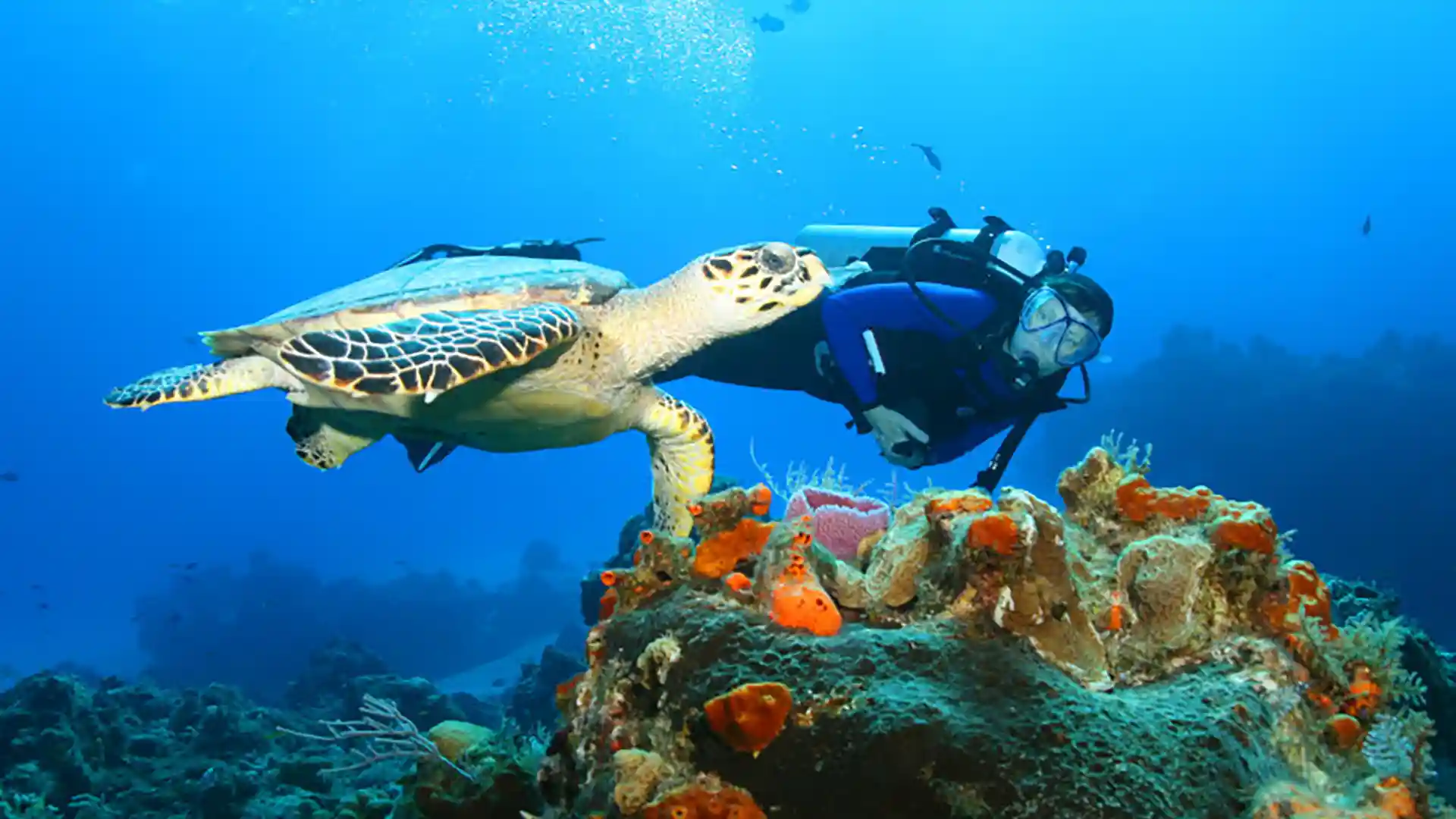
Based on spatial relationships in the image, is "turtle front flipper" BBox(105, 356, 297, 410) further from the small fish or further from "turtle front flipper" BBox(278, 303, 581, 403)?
the small fish

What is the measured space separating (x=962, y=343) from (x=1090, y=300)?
89 centimetres

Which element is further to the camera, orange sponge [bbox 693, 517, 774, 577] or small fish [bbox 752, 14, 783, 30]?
small fish [bbox 752, 14, 783, 30]

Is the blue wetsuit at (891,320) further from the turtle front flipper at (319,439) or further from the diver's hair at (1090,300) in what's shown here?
the turtle front flipper at (319,439)

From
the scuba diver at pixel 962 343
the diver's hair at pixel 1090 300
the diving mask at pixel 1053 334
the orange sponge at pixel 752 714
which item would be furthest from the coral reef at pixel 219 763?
the diver's hair at pixel 1090 300

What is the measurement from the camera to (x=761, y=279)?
12.2ft

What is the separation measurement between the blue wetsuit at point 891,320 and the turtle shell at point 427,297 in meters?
1.90

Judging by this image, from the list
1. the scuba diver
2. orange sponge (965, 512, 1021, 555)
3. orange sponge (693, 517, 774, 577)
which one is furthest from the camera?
the scuba diver

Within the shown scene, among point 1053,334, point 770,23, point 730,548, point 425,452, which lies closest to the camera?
point 730,548

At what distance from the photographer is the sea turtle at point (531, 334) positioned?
3543 mm

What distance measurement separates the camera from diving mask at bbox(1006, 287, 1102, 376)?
15.7 feet

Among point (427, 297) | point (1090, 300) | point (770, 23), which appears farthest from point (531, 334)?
point (770, 23)

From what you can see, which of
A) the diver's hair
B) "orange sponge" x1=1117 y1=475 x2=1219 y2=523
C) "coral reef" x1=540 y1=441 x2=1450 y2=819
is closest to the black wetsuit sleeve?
the diver's hair

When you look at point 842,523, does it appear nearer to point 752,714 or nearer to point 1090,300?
point 752,714

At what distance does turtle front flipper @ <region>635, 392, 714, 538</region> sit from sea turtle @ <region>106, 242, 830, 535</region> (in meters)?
0.02
